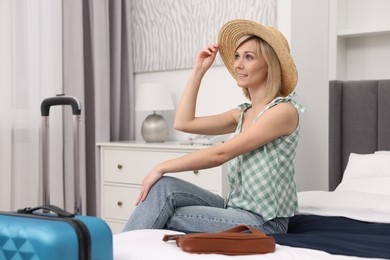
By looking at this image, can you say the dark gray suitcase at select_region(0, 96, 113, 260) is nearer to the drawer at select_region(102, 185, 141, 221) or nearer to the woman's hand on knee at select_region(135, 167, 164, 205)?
the woman's hand on knee at select_region(135, 167, 164, 205)

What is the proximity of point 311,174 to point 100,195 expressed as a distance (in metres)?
1.39

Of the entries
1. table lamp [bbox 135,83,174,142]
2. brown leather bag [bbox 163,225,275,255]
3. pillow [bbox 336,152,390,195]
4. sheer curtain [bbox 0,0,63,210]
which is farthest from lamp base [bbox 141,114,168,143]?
brown leather bag [bbox 163,225,275,255]

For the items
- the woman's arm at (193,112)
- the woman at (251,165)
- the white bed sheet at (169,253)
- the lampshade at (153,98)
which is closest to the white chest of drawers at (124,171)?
the lampshade at (153,98)

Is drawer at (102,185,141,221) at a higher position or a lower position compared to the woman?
lower

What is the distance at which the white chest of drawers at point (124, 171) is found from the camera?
11.2 feet

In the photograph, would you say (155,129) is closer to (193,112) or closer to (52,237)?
(193,112)

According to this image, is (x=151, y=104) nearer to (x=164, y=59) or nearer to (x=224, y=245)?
(x=164, y=59)

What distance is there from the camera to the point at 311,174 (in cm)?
330

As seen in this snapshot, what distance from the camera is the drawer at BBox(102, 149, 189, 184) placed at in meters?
3.43

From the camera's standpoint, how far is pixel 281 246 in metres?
1.52

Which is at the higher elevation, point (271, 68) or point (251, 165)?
point (271, 68)

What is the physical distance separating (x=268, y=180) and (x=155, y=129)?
5.70ft

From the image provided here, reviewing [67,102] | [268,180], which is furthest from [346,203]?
[67,102]

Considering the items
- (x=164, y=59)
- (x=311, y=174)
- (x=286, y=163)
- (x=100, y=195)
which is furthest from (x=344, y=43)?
(x=100, y=195)
